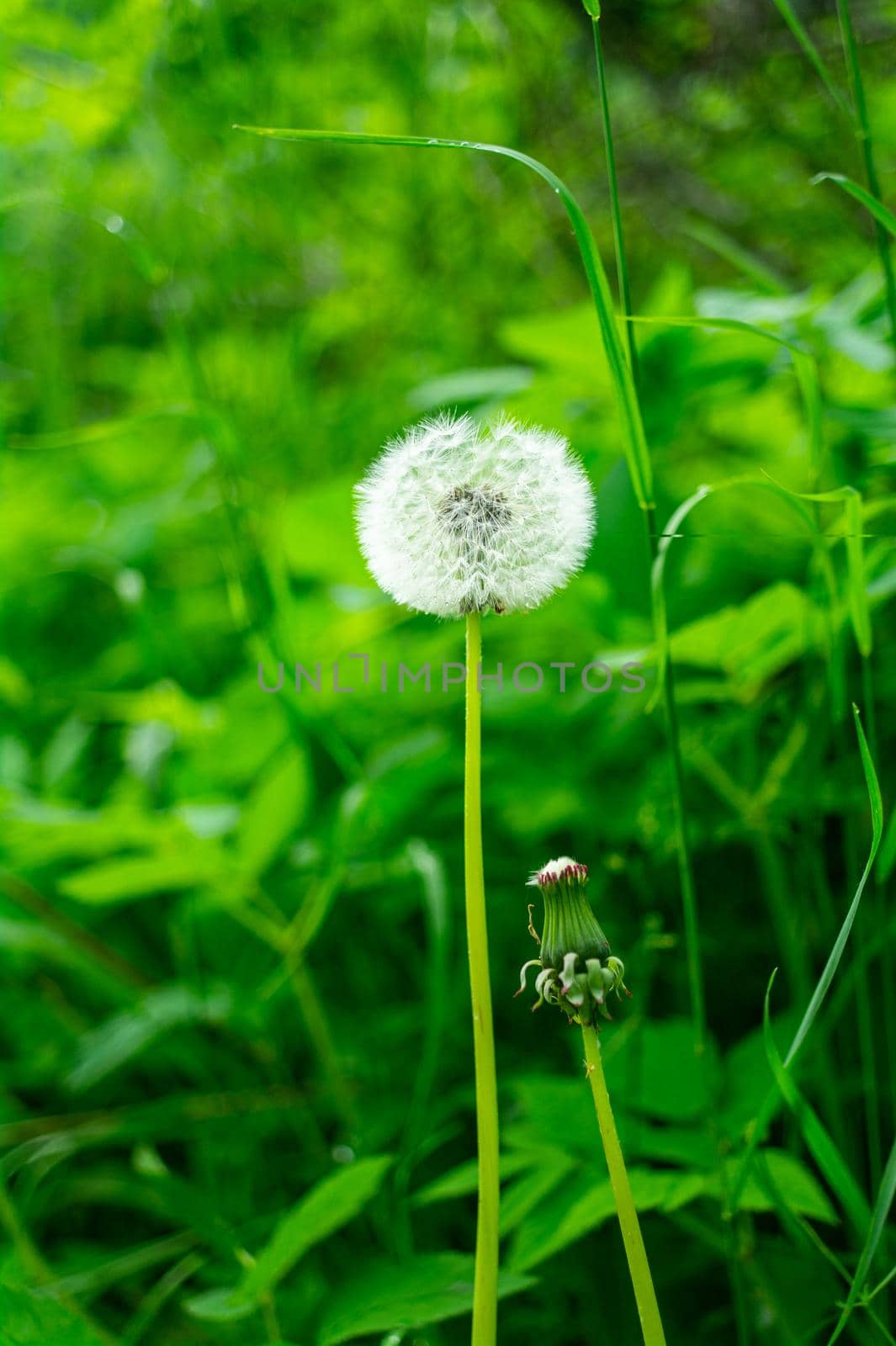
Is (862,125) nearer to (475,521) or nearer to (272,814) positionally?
(475,521)

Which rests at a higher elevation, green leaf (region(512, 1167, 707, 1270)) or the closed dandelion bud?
the closed dandelion bud

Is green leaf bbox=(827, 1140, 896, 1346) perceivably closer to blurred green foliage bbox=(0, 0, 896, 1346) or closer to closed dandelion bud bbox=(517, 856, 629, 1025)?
blurred green foliage bbox=(0, 0, 896, 1346)

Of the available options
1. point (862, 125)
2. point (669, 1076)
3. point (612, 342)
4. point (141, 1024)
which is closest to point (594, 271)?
point (612, 342)

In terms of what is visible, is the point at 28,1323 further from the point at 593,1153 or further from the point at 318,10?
the point at 318,10

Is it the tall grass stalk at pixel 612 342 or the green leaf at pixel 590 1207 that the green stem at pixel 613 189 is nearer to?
the tall grass stalk at pixel 612 342

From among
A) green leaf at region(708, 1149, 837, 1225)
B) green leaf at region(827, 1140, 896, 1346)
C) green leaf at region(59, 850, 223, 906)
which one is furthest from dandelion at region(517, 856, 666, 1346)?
green leaf at region(59, 850, 223, 906)

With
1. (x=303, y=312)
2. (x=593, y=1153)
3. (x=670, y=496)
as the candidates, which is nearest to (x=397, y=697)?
(x=670, y=496)

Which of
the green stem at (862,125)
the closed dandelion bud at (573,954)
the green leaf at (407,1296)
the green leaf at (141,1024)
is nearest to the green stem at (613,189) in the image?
the green stem at (862,125)
